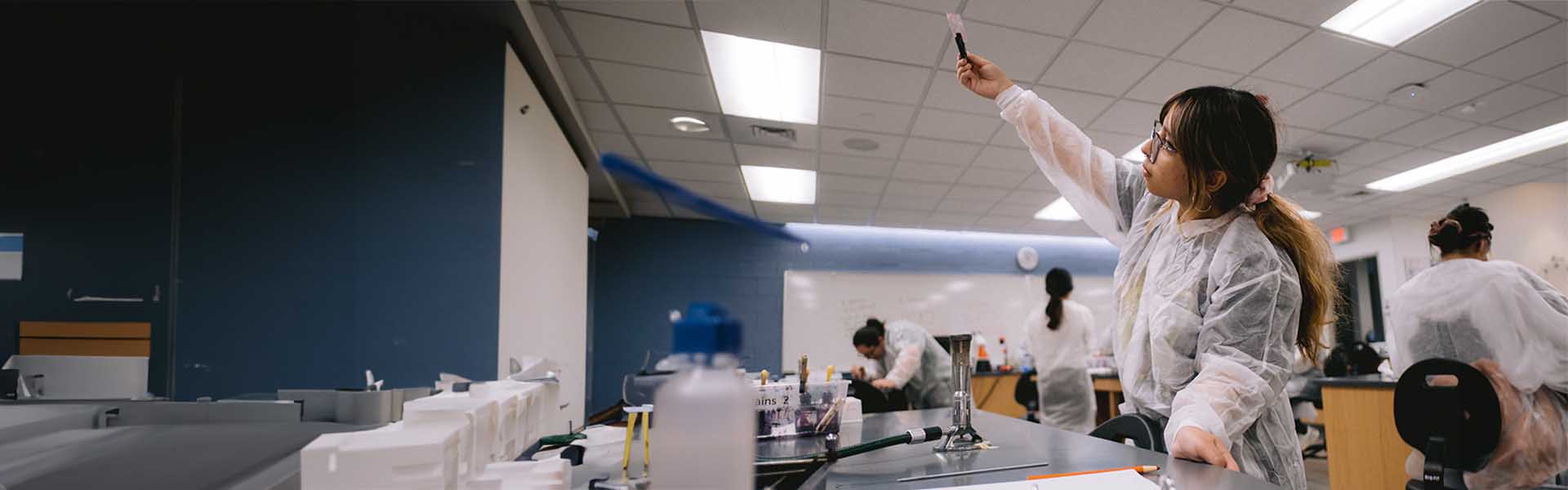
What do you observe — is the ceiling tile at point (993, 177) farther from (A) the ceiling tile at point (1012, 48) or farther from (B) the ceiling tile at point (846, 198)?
(A) the ceiling tile at point (1012, 48)

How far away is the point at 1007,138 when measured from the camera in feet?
12.3

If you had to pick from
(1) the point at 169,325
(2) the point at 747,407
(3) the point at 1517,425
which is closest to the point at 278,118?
(1) the point at 169,325

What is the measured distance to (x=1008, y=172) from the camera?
4465 millimetres

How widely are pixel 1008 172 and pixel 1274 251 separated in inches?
145

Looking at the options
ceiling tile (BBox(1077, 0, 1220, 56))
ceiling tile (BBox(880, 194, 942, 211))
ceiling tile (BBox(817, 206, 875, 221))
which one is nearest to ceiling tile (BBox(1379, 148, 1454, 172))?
ceiling tile (BBox(1077, 0, 1220, 56))

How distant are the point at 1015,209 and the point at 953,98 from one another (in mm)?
2791

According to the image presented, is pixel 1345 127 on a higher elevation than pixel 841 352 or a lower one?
higher

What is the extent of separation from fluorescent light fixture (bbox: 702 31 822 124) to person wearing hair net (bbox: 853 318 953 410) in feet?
4.35

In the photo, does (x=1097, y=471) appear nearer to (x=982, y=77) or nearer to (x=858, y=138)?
(x=982, y=77)

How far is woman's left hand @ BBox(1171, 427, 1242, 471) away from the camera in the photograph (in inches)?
30.5

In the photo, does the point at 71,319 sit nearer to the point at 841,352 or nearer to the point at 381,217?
the point at 381,217

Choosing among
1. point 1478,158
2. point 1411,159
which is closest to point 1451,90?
point 1411,159

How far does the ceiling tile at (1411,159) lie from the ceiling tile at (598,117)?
521 cm

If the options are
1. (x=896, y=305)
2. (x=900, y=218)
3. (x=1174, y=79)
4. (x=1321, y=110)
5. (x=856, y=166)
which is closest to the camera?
(x=1174, y=79)
